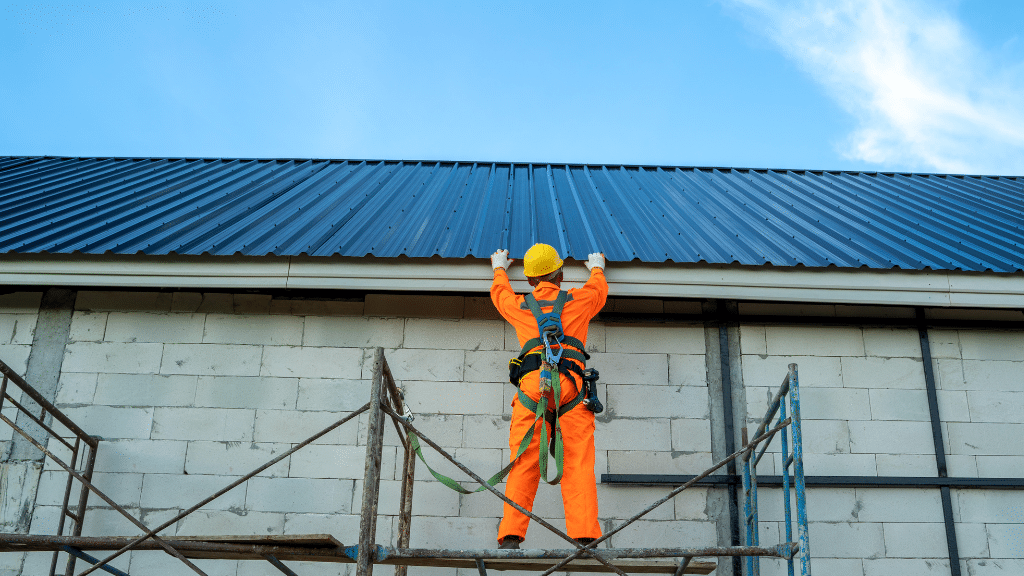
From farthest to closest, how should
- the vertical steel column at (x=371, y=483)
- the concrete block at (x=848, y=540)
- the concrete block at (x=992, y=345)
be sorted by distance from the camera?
the concrete block at (x=992, y=345) < the concrete block at (x=848, y=540) < the vertical steel column at (x=371, y=483)

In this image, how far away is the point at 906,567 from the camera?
19.6 feet

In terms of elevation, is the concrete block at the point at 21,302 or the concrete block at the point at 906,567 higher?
the concrete block at the point at 21,302

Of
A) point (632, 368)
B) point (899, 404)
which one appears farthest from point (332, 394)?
point (899, 404)

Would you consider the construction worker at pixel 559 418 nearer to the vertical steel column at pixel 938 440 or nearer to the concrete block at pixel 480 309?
the concrete block at pixel 480 309

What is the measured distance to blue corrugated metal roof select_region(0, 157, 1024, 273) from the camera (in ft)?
21.9

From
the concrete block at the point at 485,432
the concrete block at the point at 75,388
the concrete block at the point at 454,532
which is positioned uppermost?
the concrete block at the point at 75,388

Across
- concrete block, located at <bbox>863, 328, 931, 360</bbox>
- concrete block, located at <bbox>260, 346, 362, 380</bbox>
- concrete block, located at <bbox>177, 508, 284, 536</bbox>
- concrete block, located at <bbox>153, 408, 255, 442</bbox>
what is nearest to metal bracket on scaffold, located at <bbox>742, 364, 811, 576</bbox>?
concrete block, located at <bbox>863, 328, 931, 360</bbox>

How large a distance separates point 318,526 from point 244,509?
1.94ft

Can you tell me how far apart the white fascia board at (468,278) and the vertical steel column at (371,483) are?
1.40 metres

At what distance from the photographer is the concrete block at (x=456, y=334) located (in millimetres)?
6582

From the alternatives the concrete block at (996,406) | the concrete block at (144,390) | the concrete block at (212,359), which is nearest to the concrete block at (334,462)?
the concrete block at (212,359)

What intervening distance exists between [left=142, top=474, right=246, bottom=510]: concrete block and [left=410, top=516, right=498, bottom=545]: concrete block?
138cm

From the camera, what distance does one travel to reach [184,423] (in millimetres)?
6355

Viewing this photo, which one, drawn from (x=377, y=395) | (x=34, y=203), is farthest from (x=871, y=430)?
(x=34, y=203)
